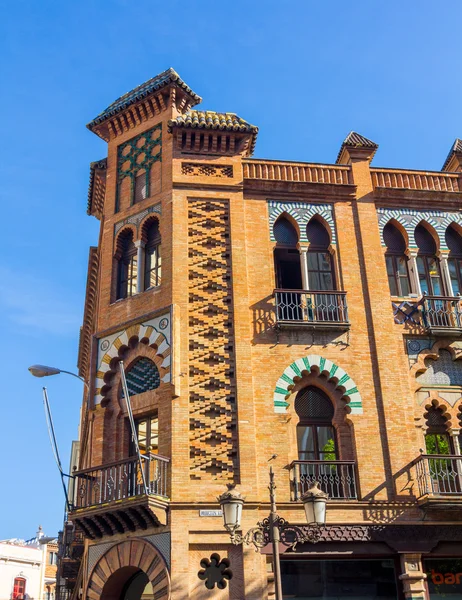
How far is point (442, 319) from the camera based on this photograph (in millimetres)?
17922

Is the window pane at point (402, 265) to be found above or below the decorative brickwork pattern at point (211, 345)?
above

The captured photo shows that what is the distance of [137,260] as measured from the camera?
1858 cm

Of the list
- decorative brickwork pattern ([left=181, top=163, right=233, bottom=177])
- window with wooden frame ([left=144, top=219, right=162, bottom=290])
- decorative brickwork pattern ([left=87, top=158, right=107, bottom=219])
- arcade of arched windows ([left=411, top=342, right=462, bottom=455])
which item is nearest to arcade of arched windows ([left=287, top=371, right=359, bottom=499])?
arcade of arched windows ([left=411, top=342, right=462, bottom=455])

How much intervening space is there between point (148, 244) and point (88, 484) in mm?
6199

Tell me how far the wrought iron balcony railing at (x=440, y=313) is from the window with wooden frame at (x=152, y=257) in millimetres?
6569

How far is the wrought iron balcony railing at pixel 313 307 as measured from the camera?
17.3m

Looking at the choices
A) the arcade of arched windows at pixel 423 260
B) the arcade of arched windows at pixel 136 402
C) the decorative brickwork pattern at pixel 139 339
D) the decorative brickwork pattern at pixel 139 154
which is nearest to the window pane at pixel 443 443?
the arcade of arched windows at pixel 423 260

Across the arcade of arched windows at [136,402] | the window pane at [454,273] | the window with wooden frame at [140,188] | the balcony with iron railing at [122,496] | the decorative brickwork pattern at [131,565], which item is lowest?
the decorative brickwork pattern at [131,565]

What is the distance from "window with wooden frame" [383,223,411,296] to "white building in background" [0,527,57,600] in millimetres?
40596

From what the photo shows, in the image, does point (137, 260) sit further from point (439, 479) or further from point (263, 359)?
point (439, 479)

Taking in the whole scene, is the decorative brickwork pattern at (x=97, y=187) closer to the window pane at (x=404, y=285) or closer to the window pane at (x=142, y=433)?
the window pane at (x=142, y=433)

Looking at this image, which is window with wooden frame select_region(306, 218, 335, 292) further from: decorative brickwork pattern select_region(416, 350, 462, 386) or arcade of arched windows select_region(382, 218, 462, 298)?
decorative brickwork pattern select_region(416, 350, 462, 386)

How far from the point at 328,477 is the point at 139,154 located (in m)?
9.87

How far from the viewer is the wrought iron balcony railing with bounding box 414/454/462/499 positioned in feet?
51.9
